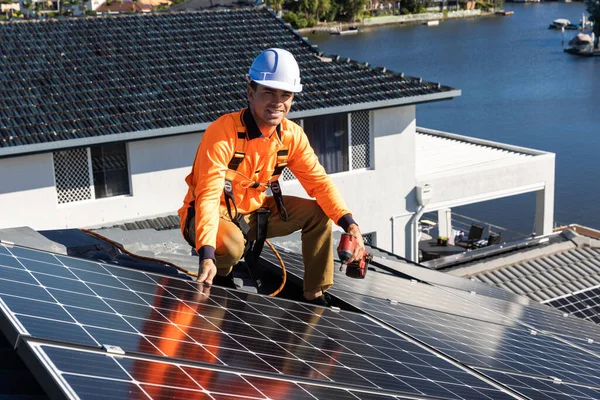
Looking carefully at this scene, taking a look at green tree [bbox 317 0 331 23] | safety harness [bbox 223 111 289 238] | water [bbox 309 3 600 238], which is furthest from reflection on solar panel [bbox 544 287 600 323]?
green tree [bbox 317 0 331 23]

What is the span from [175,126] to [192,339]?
13042mm

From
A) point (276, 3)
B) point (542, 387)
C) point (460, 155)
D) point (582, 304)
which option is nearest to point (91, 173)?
point (582, 304)

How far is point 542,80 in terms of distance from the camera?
250 feet

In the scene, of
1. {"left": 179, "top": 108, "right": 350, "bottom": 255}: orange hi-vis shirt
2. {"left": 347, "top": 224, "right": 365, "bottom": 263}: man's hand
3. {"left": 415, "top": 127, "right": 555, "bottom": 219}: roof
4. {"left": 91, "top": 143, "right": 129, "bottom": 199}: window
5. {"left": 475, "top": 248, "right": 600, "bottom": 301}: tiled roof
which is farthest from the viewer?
{"left": 415, "top": 127, "right": 555, "bottom": 219}: roof

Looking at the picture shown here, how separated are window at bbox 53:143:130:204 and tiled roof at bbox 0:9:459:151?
1.73ft

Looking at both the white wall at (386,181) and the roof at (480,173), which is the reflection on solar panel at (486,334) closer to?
the white wall at (386,181)

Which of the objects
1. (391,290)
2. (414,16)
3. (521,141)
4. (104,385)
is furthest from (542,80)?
(104,385)

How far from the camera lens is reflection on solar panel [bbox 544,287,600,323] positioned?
50.5 feet

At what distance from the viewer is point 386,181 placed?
21.0 meters

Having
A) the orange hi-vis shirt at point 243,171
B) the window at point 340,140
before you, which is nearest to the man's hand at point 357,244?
the orange hi-vis shirt at point 243,171

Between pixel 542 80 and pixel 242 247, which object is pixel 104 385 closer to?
pixel 242 247

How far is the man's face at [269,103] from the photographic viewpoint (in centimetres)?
690

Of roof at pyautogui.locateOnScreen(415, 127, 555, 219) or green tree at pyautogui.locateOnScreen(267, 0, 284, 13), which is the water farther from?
roof at pyautogui.locateOnScreen(415, 127, 555, 219)

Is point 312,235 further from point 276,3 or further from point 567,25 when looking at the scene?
point 276,3
